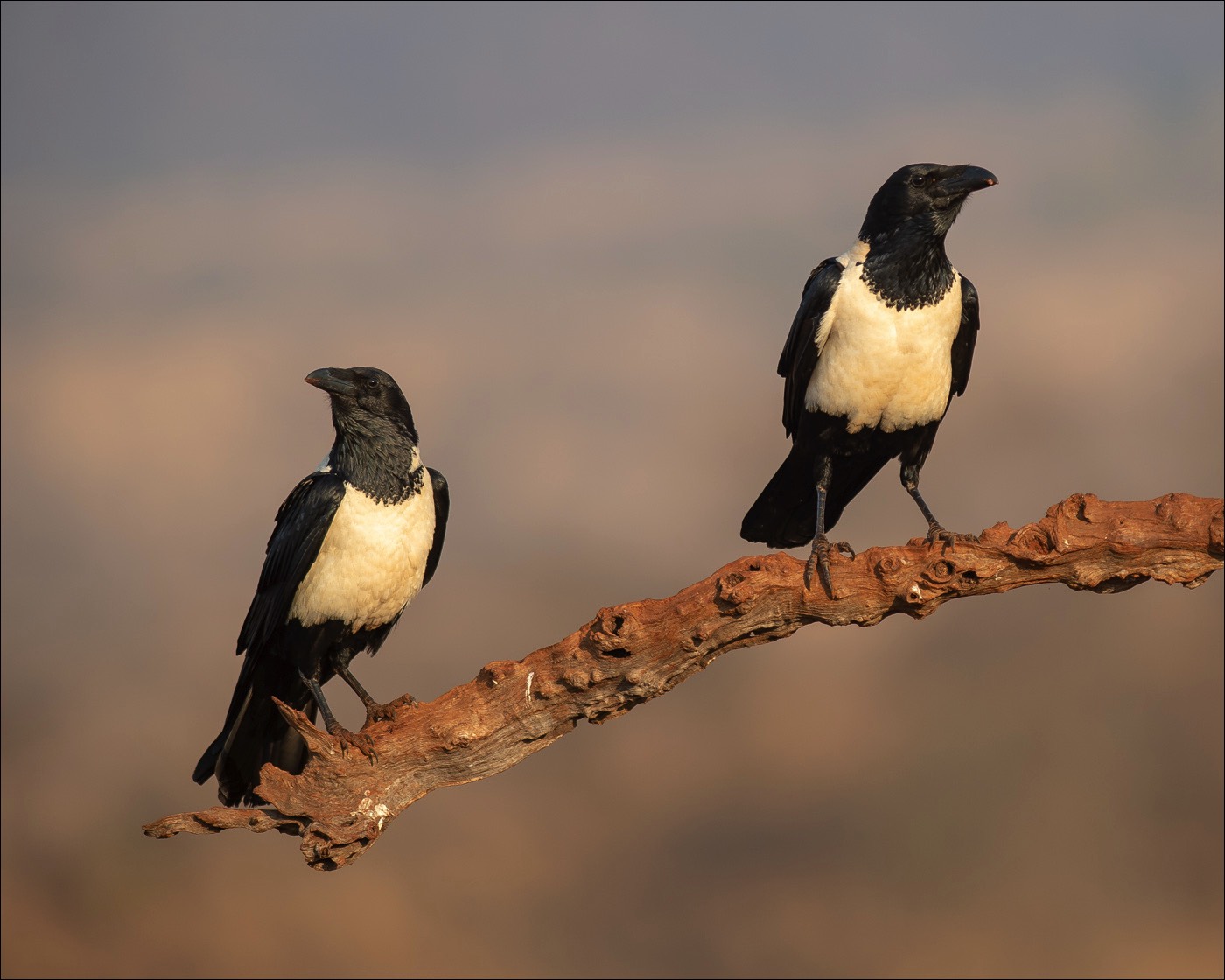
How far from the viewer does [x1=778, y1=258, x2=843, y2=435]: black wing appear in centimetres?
613

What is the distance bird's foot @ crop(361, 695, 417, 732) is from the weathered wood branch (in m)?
0.15

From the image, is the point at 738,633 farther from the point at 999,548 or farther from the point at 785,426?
the point at 785,426

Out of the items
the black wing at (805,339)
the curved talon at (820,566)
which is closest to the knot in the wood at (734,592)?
the curved talon at (820,566)

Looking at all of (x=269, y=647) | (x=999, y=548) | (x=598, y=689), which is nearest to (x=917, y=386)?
(x=999, y=548)

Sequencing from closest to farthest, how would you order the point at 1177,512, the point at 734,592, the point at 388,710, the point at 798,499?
the point at 1177,512 → the point at 734,592 → the point at 388,710 → the point at 798,499

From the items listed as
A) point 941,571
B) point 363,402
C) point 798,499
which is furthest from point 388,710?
point 941,571

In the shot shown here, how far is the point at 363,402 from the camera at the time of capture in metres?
6.30

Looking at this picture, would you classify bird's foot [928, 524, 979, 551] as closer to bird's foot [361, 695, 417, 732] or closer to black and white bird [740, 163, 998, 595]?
black and white bird [740, 163, 998, 595]

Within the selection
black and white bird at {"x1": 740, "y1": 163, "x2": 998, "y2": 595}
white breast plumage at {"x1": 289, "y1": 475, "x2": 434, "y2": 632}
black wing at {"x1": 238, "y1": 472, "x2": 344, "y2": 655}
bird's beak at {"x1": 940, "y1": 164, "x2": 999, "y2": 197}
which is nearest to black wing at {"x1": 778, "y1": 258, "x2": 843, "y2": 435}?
black and white bird at {"x1": 740, "y1": 163, "x2": 998, "y2": 595}

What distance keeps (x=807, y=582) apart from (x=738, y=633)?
344mm

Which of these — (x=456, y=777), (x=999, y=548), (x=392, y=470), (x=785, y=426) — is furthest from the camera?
(x=785, y=426)

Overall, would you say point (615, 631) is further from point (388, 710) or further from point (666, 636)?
point (388, 710)

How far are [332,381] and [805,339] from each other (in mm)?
2207

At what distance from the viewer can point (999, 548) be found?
530 centimetres
